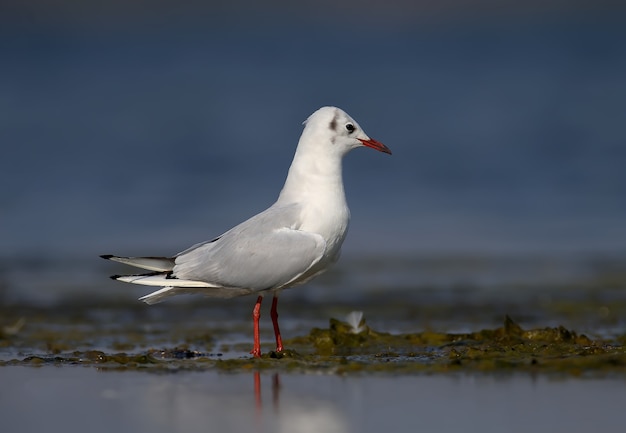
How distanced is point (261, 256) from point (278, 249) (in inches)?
5.6

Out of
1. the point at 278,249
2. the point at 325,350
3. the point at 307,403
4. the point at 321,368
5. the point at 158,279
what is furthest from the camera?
the point at 325,350

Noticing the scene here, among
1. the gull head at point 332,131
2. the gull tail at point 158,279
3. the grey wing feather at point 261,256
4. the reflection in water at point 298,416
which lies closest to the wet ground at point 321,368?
the reflection in water at point 298,416

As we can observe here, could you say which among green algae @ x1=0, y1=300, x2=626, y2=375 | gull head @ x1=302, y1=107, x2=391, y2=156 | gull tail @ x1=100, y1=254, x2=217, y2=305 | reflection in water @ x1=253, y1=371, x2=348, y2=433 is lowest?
reflection in water @ x1=253, y1=371, x2=348, y2=433

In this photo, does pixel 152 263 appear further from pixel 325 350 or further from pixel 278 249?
pixel 325 350

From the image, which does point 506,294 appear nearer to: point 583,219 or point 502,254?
point 502,254

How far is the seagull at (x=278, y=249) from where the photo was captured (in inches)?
341

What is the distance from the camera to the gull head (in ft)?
30.3

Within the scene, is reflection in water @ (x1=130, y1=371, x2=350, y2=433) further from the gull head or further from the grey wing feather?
the gull head

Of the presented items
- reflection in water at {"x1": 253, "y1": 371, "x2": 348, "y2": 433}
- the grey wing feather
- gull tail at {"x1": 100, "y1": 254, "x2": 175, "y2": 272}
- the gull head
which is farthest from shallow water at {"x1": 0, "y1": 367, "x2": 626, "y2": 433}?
the gull head

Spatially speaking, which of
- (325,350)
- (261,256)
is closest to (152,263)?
(261,256)

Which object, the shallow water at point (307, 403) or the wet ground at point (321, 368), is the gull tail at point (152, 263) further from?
the shallow water at point (307, 403)

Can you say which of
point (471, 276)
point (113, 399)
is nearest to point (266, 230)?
point (113, 399)

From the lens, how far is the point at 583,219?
1867 centimetres

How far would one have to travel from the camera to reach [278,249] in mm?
8680
